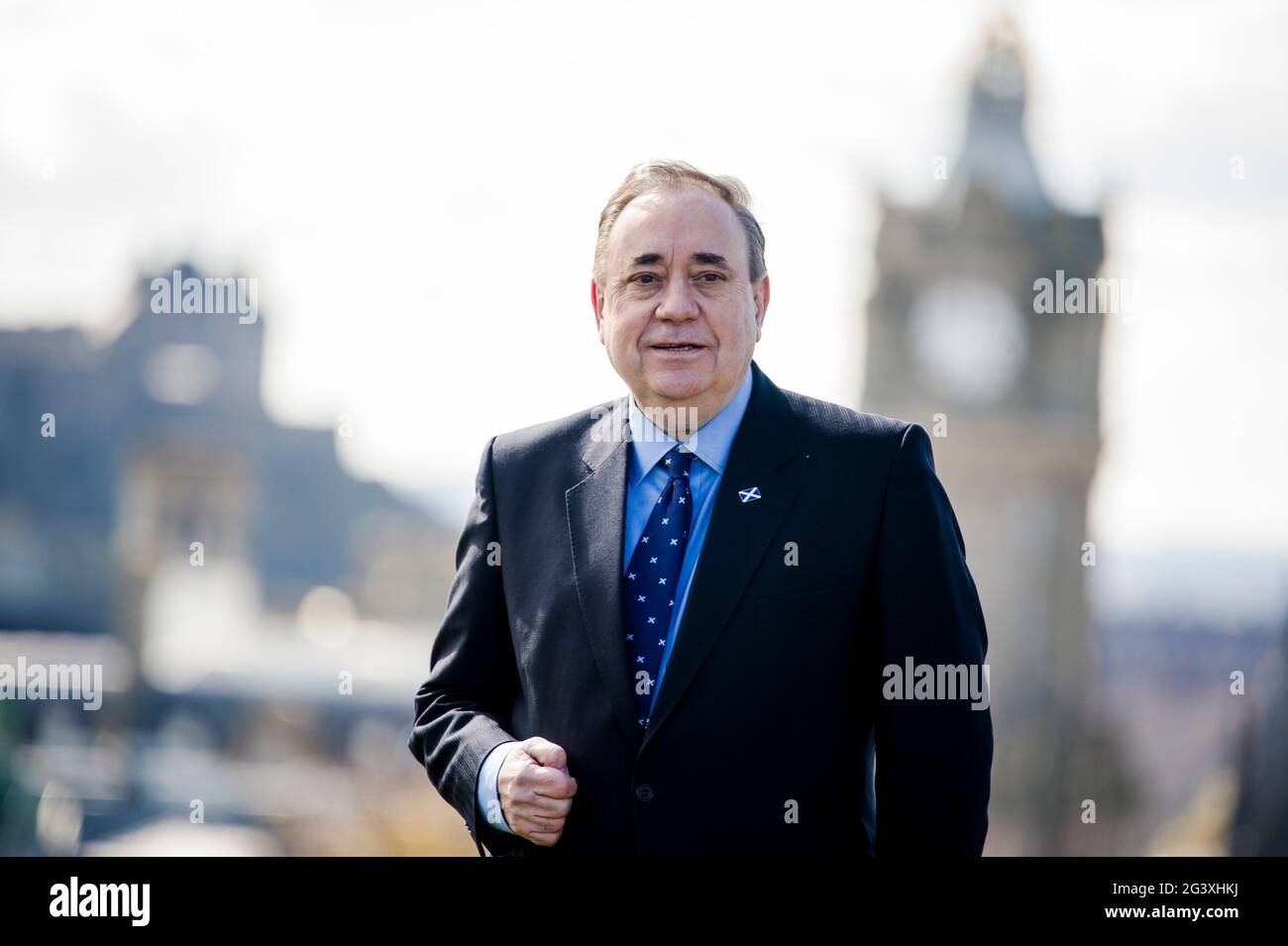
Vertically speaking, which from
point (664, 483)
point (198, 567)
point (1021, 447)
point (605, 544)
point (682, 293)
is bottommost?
point (605, 544)

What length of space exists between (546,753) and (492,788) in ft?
0.56

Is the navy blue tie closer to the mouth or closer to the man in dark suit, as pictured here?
the man in dark suit

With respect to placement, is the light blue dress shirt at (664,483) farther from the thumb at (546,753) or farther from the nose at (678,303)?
the nose at (678,303)

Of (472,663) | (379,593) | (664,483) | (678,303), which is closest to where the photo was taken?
(678,303)

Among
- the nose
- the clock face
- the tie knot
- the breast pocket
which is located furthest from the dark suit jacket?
the clock face

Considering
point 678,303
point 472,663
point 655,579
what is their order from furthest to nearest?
point 472,663 → point 655,579 → point 678,303

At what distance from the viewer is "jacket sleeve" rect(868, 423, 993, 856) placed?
3244 millimetres

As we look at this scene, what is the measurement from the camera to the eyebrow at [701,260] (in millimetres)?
3391

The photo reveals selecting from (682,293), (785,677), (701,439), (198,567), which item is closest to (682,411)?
(701,439)

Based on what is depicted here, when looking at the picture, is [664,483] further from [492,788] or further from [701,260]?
[492,788]

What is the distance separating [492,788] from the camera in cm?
343

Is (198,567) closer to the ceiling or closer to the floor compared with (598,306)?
closer to the ceiling

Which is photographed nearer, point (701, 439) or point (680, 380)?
point (680, 380)

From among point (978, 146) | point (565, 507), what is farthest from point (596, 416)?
point (978, 146)
